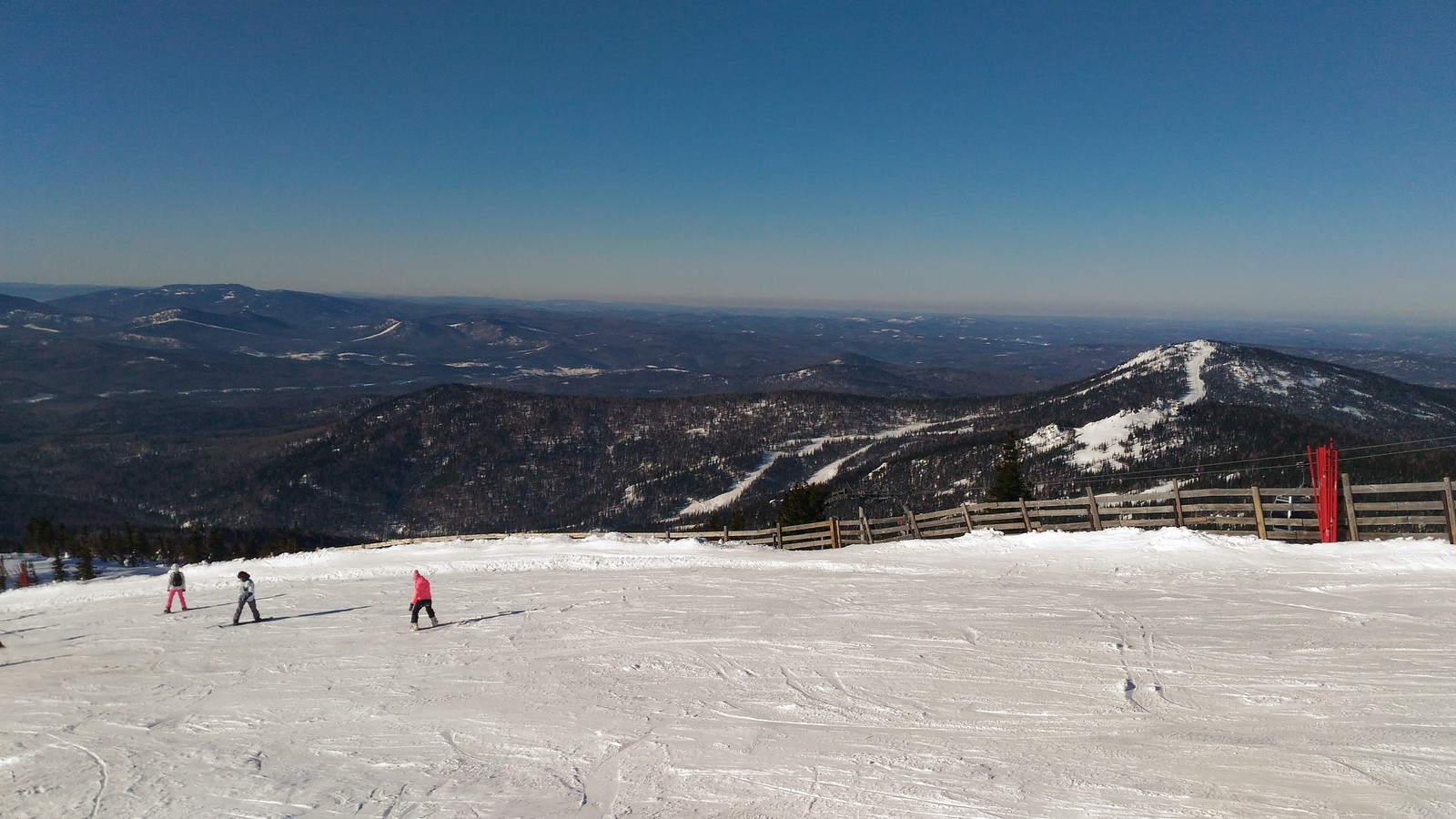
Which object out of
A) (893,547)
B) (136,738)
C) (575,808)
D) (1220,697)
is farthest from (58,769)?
(893,547)

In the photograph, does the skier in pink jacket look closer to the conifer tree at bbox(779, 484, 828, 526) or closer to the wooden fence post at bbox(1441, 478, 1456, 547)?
the wooden fence post at bbox(1441, 478, 1456, 547)

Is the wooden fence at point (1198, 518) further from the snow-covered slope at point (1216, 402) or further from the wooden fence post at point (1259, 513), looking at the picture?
the snow-covered slope at point (1216, 402)

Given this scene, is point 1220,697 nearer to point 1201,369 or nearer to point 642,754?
point 642,754

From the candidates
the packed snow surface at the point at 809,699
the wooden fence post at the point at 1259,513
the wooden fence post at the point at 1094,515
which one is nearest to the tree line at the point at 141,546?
the packed snow surface at the point at 809,699

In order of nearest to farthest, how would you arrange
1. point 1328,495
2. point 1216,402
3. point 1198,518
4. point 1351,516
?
point 1351,516
point 1328,495
point 1198,518
point 1216,402

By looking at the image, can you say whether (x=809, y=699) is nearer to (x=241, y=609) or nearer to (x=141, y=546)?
(x=241, y=609)

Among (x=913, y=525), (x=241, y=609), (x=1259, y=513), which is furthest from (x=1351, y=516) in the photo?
(x=241, y=609)
